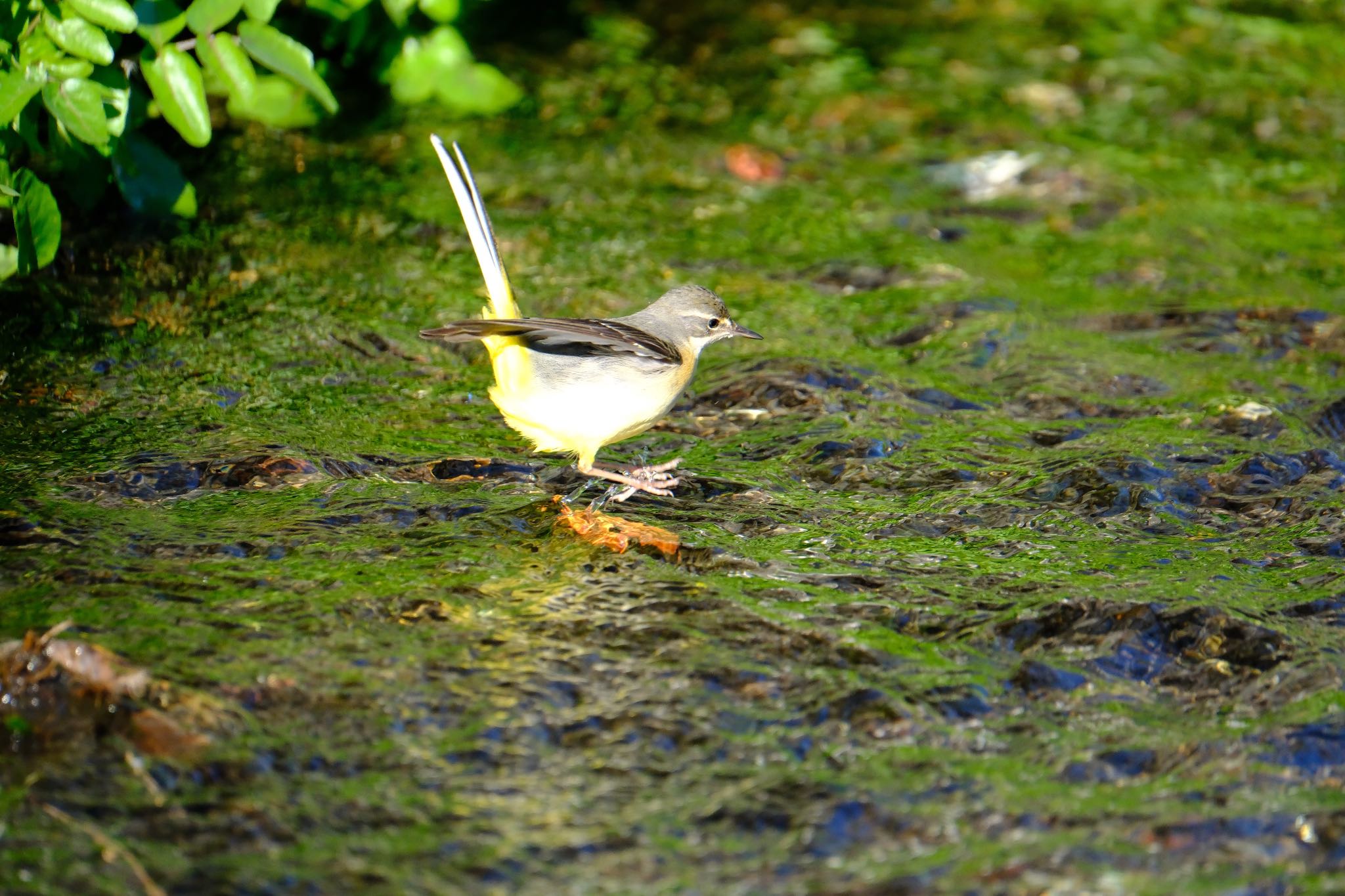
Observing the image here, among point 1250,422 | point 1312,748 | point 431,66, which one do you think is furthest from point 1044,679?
point 431,66

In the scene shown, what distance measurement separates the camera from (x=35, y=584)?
450cm

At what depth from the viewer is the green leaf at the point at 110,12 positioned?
527 centimetres

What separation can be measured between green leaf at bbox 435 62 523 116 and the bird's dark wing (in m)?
4.37

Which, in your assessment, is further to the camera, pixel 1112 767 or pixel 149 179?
pixel 149 179

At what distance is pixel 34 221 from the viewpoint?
5789 millimetres

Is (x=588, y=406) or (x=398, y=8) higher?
(x=398, y=8)

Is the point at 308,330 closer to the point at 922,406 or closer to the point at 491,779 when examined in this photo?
the point at 922,406

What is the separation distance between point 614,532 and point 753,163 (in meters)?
4.69

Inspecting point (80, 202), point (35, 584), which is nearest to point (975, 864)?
point (35, 584)

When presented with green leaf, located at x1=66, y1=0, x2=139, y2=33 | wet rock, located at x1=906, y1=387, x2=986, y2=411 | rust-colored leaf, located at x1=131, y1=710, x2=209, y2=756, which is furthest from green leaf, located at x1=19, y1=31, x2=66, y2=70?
wet rock, located at x1=906, y1=387, x2=986, y2=411

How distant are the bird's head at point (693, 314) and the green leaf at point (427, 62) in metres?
3.96

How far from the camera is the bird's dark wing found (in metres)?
4.87

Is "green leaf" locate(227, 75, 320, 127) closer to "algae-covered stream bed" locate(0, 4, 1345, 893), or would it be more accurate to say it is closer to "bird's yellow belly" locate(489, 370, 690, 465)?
"algae-covered stream bed" locate(0, 4, 1345, 893)

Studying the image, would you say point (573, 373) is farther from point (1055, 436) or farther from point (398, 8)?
point (398, 8)
